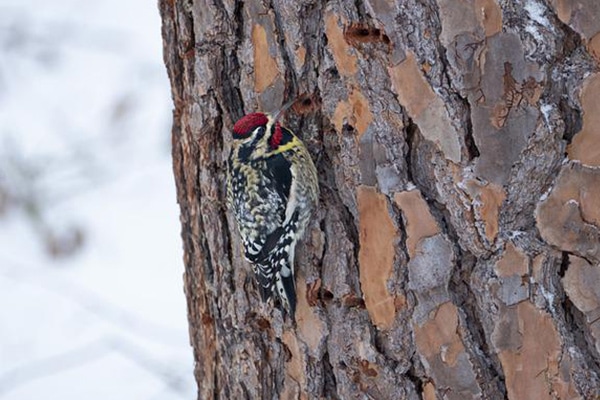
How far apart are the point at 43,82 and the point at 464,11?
5256 mm

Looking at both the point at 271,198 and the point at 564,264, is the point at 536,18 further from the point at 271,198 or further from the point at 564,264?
the point at 271,198

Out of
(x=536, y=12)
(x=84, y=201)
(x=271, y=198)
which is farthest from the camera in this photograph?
(x=84, y=201)

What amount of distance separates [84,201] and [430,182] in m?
4.34

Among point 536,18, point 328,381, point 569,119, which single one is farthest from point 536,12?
point 328,381

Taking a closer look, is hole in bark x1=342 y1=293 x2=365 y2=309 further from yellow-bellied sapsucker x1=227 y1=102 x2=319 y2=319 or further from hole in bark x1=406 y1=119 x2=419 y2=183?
hole in bark x1=406 y1=119 x2=419 y2=183

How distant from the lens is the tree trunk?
1.95 metres

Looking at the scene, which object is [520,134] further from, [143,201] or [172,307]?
[143,201]

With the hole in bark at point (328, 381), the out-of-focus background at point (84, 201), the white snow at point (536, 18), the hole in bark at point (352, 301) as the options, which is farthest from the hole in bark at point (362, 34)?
the out-of-focus background at point (84, 201)

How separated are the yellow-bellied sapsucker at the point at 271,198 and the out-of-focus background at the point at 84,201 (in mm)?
1861

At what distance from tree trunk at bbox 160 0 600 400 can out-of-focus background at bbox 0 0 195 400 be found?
2.21 metres

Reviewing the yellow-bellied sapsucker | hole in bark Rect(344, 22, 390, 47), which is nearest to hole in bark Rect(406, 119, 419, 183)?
hole in bark Rect(344, 22, 390, 47)

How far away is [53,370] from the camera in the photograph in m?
4.88

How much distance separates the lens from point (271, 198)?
280 centimetres

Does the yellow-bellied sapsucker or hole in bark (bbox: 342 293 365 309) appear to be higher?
the yellow-bellied sapsucker
